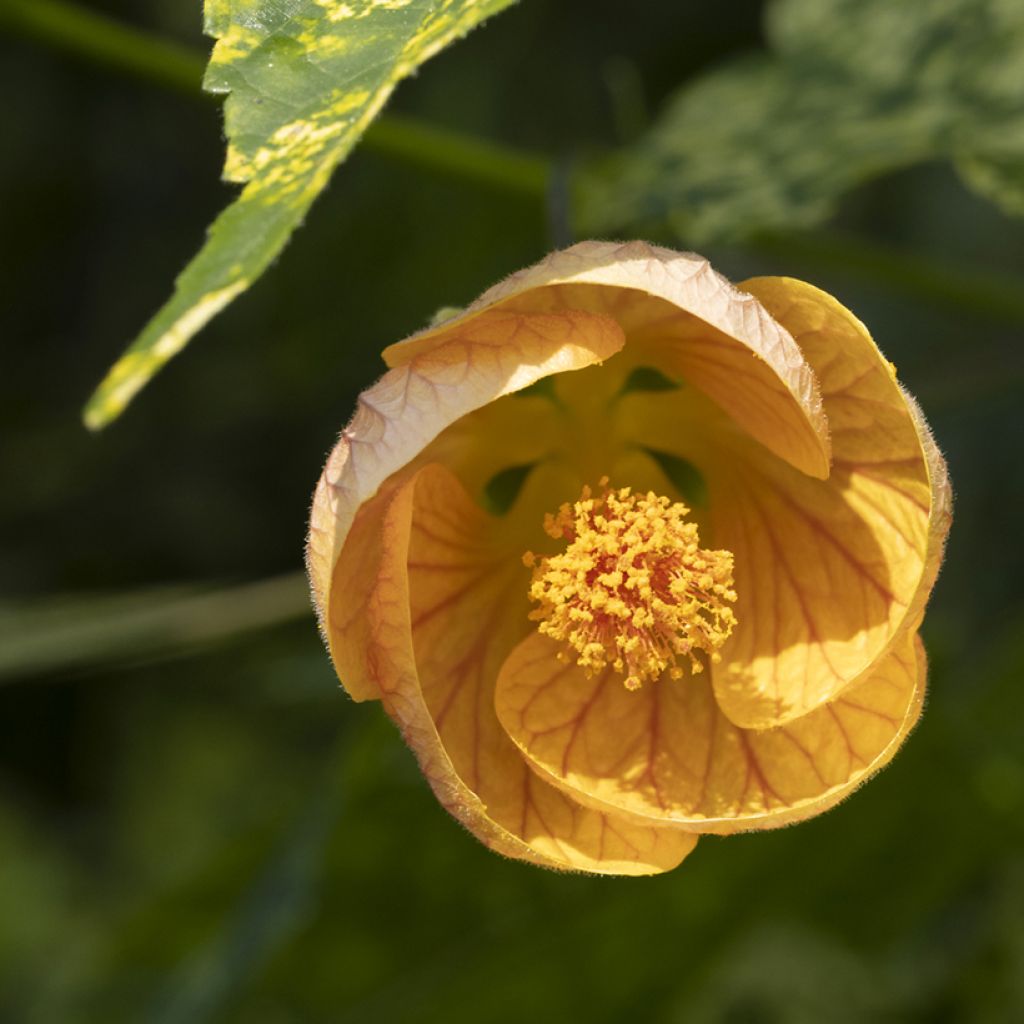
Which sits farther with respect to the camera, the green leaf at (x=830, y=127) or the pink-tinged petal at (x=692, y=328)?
the green leaf at (x=830, y=127)

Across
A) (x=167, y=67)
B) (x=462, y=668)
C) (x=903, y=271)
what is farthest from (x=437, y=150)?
(x=462, y=668)

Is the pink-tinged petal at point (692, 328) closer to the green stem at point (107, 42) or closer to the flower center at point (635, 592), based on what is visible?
the flower center at point (635, 592)

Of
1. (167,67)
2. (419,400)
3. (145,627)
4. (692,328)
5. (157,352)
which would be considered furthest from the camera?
(145,627)

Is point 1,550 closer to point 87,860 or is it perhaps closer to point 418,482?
point 87,860

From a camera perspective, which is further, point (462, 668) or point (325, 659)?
point (325, 659)

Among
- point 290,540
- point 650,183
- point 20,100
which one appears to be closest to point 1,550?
point 290,540

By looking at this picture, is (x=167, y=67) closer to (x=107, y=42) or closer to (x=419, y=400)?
(x=107, y=42)

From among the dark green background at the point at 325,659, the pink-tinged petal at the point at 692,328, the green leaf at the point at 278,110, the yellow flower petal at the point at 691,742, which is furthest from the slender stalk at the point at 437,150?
the green leaf at the point at 278,110
